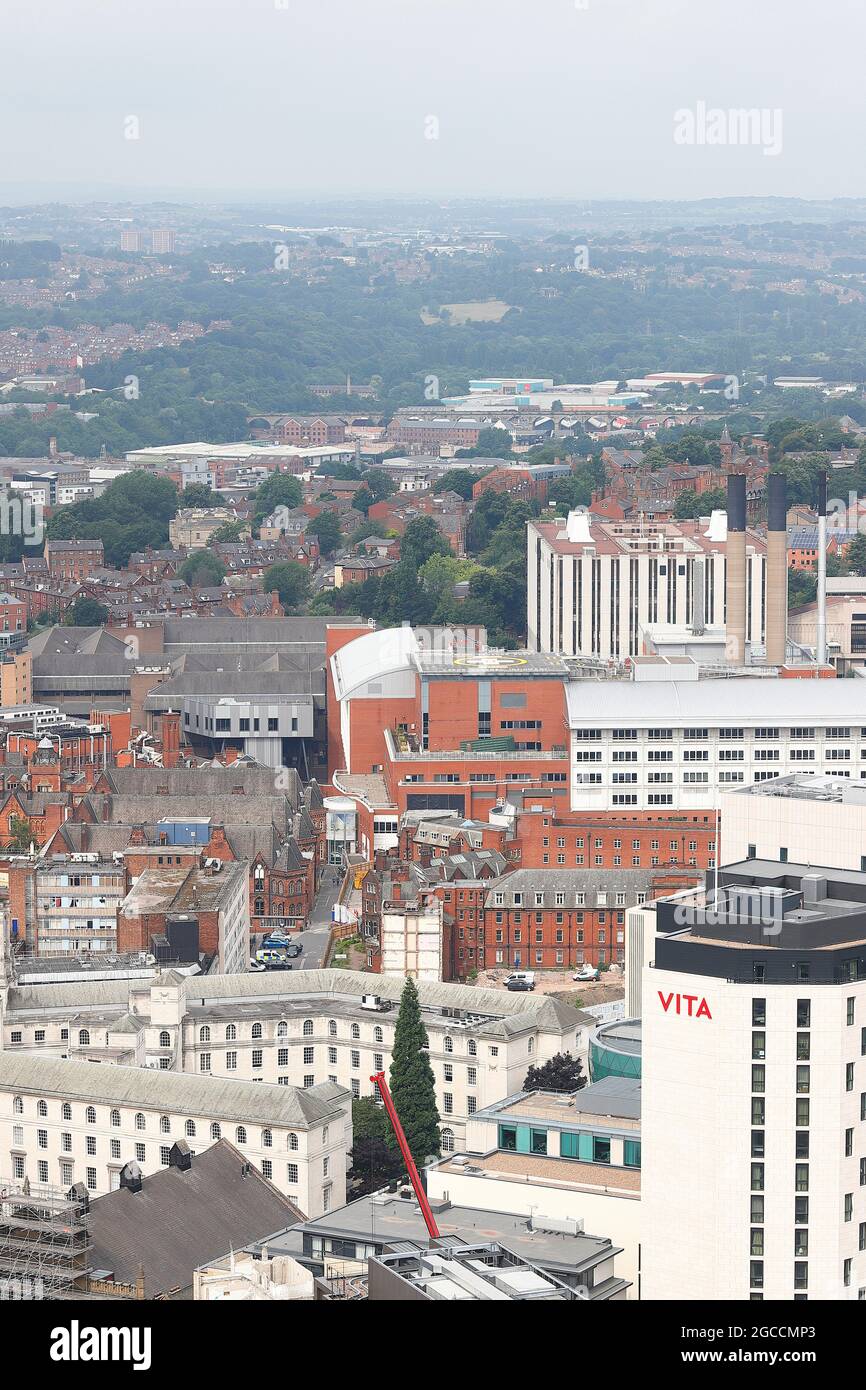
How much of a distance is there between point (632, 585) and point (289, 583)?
72.8 feet

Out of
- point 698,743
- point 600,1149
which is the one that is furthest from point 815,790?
point 698,743

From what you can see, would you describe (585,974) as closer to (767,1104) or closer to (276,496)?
(767,1104)

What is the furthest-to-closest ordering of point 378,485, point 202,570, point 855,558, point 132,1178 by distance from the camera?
point 378,485, point 202,570, point 855,558, point 132,1178

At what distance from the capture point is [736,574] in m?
63.5

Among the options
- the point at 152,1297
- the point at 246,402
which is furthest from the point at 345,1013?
the point at 246,402

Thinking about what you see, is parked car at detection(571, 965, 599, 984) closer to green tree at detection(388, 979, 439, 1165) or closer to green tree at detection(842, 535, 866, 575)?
green tree at detection(388, 979, 439, 1165)

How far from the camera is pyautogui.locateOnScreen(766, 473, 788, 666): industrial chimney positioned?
206ft

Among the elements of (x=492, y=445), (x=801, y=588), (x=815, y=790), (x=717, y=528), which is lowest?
(x=492, y=445)

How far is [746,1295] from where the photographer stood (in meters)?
23.2

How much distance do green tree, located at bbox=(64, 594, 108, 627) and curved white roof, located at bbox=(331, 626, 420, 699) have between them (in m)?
15.7

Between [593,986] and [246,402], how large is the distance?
14429 centimetres

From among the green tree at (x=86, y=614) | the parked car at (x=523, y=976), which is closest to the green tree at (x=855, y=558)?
the green tree at (x=86, y=614)
